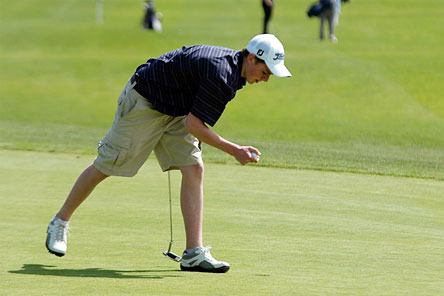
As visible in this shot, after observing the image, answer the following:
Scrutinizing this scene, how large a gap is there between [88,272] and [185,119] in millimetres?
1204

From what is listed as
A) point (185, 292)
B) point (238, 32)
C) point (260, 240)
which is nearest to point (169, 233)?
point (260, 240)

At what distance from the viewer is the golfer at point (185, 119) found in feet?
24.9

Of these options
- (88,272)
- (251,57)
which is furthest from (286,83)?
(88,272)

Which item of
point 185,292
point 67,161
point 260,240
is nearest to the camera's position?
point 185,292

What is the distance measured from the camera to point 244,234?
9.02 metres

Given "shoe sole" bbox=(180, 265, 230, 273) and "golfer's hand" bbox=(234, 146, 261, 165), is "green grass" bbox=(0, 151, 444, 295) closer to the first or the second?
"shoe sole" bbox=(180, 265, 230, 273)

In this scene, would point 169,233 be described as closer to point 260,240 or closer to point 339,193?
point 260,240

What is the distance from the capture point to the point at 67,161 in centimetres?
1341

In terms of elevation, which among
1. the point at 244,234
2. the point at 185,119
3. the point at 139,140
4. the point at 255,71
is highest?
the point at 255,71

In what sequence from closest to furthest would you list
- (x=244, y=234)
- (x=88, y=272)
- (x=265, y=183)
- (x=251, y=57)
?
(x=88, y=272) → (x=251, y=57) → (x=244, y=234) → (x=265, y=183)

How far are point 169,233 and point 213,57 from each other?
193cm

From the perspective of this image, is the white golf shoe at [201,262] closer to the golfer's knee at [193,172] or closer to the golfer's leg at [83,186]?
the golfer's knee at [193,172]

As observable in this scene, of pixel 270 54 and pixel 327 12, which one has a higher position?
pixel 270 54

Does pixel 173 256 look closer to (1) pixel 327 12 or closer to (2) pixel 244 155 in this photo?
(2) pixel 244 155
